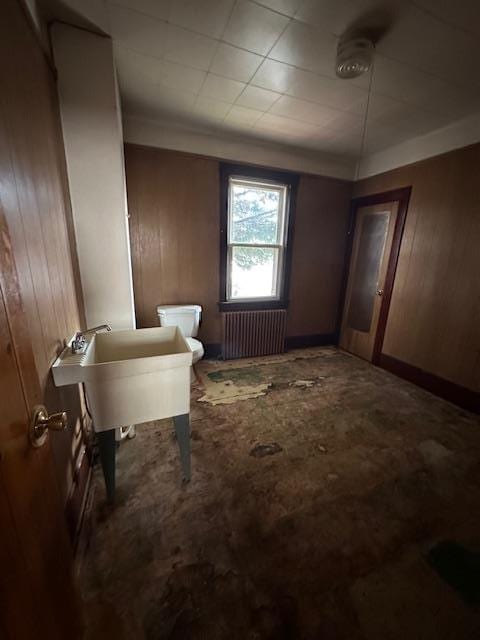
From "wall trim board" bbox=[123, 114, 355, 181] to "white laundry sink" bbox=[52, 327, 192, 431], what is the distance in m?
2.17

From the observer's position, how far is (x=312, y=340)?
3762 millimetres

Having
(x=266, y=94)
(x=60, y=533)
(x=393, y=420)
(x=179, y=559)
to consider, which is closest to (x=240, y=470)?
(x=179, y=559)

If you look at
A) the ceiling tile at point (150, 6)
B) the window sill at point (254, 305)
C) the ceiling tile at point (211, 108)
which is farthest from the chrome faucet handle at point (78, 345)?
the ceiling tile at point (211, 108)

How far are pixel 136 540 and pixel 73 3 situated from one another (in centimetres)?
272

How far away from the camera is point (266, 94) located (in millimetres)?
2018

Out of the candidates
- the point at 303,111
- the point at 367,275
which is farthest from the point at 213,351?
the point at 303,111

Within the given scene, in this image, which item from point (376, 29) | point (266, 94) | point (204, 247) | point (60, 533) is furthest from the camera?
point (204, 247)

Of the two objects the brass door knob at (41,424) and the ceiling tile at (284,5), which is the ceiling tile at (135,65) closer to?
the ceiling tile at (284,5)

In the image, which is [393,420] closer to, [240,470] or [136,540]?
[240,470]

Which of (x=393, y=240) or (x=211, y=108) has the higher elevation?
(x=211, y=108)

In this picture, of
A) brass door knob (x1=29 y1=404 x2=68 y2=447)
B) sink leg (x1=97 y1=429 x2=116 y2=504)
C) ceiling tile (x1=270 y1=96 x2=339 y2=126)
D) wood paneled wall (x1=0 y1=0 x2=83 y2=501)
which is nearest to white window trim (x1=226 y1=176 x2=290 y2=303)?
ceiling tile (x1=270 y1=96 x2=339 y2=126)

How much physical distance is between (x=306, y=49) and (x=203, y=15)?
25.3 inches

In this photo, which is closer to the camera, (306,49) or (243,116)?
(306,49)

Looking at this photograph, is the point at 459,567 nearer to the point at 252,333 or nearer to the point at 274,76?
the point at 252,333
